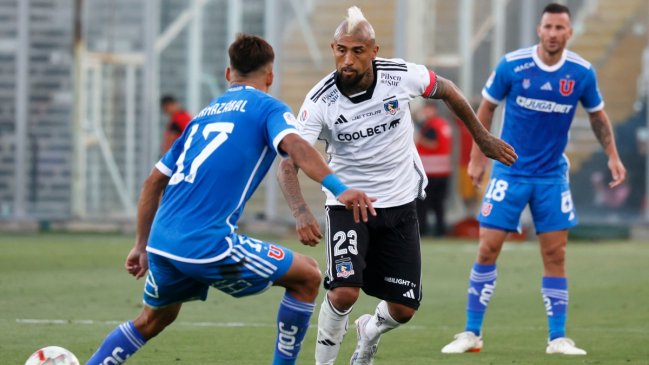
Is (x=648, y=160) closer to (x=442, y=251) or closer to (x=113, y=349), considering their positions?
(x=442, y=251)

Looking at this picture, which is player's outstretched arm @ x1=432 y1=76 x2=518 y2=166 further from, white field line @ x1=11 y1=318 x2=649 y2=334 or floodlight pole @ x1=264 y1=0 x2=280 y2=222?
floodlight pole @ x1=264 y1=0 x2=280 y2=222

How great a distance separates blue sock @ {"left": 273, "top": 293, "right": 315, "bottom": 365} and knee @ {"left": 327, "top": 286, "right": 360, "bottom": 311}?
0.95 m

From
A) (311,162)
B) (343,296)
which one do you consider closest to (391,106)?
(343,296)

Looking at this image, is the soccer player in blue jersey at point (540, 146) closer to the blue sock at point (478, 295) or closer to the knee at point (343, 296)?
the blue sock at point (478, 295)

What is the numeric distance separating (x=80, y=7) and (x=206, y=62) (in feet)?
8.15

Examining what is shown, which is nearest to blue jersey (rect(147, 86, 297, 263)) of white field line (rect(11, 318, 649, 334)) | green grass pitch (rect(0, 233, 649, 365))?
green grass pitch (rect(0, 233, 649, 365))

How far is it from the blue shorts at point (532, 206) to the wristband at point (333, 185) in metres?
3.77

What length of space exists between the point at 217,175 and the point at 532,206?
4.08 meters

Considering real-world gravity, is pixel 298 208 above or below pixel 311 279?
above

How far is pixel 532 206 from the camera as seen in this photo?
34.9 ft

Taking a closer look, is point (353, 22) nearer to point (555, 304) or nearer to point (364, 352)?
point (364, 352)

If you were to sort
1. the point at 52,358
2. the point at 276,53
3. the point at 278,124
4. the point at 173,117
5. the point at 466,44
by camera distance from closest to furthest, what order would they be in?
the point at 278,124, the point at 52,358, the point at 173,117, the point at 276,53, the point at 466,44

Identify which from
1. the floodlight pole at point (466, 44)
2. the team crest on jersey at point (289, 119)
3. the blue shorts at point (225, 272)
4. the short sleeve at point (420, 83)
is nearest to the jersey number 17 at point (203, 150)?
the team crest on jersey at point (289, 119)

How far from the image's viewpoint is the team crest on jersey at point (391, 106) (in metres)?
8.59
